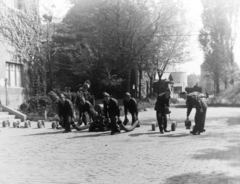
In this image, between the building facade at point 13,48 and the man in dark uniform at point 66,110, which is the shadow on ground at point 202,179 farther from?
the building facade at point 13,48

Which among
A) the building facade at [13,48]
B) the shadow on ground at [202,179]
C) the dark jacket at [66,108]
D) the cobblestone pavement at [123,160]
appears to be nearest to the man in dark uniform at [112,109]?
the cobblestone pavement at [123,160]

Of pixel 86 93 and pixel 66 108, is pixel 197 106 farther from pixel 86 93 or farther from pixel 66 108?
pixel 86 93

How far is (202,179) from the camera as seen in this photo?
6055 millimetres

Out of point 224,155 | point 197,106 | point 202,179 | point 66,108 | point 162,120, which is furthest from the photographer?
point 66,108

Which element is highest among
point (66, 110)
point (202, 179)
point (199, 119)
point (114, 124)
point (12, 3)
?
point (12, 3)

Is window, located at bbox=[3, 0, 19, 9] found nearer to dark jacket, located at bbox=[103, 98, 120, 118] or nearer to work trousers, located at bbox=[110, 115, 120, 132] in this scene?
dark jacket, located at bbox=[103, 98, 120, 118]

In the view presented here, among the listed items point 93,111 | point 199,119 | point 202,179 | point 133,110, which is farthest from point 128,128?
point 202,179

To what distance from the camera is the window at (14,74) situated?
2589 cm

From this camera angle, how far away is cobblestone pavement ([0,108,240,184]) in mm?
6270

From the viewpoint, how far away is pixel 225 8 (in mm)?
39906

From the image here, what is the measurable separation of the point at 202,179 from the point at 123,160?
2400 mm

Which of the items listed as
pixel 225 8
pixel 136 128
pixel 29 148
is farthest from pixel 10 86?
pixel 225 8

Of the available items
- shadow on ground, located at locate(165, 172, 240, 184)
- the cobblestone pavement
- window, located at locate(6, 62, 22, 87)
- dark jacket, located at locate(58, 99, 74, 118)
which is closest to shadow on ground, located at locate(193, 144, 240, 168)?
the cobblestone pavement

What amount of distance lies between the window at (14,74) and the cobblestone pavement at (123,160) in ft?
48.5
